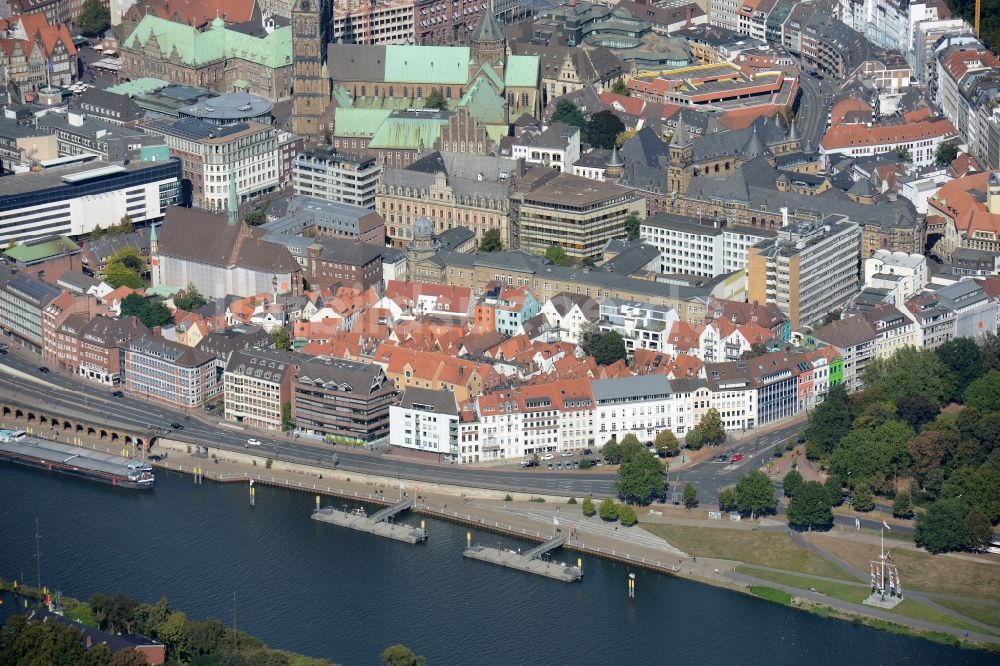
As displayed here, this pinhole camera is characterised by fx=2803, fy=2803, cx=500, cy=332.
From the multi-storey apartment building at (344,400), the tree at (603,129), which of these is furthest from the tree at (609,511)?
the tree at (603,129)

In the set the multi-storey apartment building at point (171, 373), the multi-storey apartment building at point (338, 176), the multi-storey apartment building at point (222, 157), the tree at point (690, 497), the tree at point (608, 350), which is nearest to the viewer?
the tree at point (690, 497)

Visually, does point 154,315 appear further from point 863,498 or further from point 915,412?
point 863,498

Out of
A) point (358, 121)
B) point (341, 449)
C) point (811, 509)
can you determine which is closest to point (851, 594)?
point (811, 509)

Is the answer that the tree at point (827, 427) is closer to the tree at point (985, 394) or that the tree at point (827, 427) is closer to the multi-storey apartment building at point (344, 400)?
the tree at point (985, 394)

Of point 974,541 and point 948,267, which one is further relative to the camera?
point 948,267

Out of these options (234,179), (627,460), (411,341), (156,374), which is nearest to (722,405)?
(627,460)

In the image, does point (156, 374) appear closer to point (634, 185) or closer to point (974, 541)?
point (634, 185)
